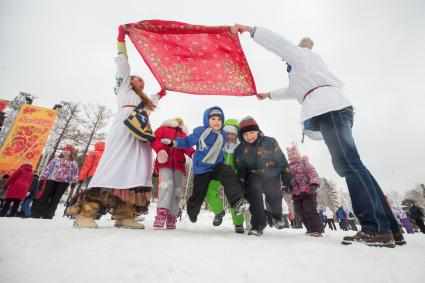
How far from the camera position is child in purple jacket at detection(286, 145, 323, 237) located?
3.97m

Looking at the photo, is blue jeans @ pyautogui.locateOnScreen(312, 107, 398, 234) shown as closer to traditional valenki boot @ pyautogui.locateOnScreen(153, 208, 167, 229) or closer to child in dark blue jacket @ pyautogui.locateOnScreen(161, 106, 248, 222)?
child in dark blue jacket @ pyautogui.locateOnScreen(161, 106, 248, 222)

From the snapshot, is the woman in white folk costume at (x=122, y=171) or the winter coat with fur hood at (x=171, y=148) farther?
the winter coat with fur hood at (x=171, y=148)

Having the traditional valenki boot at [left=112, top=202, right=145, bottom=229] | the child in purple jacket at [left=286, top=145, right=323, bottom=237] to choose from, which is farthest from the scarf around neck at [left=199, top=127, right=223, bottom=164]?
the child in purple jacket at [left=286, top=145, right=323, bottom=237]

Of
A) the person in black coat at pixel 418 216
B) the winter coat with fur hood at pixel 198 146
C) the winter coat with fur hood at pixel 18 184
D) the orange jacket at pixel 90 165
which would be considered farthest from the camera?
the person in black coat at pixel 418 216

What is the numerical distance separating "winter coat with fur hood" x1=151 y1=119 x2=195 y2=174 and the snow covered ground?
1.59 meters

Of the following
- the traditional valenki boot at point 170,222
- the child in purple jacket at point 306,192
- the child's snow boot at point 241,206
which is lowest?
the traditional valenki boot at point 170,222

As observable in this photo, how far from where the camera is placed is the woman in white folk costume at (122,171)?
2.70 metres

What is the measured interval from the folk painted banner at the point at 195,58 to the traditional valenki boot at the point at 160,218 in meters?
2.02

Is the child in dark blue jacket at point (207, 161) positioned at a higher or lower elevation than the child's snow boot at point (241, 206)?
higher

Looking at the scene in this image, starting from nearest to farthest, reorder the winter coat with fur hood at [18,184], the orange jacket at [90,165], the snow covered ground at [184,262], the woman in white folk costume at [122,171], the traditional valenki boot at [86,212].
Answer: the snow covered ground at [184,262] → the traditional valenki boot at [86,212] → the woman in white folk costume at [122,171] → the orange jacket at [90,165] → the winter coat with fur hood at [18,184]

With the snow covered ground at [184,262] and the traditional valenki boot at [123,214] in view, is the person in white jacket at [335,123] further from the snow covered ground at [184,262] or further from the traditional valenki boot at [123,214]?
the traditional valenki boot at [123,214]

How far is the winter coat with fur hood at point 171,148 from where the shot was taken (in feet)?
10.8

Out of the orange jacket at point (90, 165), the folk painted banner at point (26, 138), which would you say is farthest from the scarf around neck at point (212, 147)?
the folk painted banner at point (26, 138)

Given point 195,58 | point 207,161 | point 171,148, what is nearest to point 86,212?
point 171,148
